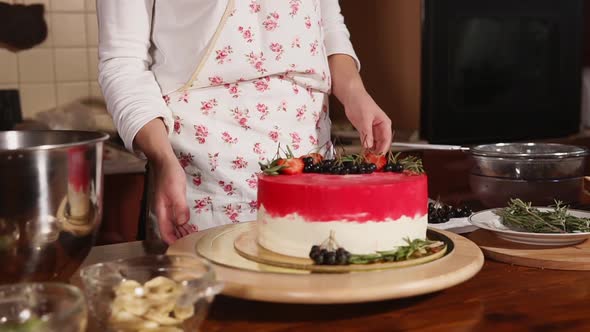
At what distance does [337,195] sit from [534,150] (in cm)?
62

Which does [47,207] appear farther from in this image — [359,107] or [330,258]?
[359,107]

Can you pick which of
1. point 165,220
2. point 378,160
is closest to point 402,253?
point 378,160

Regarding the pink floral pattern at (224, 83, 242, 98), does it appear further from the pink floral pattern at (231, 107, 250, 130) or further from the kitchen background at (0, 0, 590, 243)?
the kitchen background at (0, 0, 590, 243)

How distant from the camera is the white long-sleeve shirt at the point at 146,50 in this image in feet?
4.72

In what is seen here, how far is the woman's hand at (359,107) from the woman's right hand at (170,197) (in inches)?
15.5

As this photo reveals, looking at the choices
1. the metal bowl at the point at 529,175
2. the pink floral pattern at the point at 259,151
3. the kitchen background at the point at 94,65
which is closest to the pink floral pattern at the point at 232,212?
the pink floral pattern at the point at 259,151

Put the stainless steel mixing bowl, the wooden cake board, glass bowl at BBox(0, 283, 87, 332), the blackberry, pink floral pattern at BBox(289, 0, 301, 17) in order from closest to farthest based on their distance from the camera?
1. glass bowl at BBox(0, 283, 87, 332)
2. the stainless steel mixing bowl
3. the blackberry
4. the wooden cake board
5. pink floral pattern at BBox(289, 0, 301, 17)

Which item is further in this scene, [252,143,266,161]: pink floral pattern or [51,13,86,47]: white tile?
[51,13,86,47]: white tile

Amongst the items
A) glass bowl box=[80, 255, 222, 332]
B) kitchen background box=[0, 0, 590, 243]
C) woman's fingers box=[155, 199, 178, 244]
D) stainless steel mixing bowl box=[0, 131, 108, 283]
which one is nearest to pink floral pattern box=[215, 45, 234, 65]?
woman's fingers box=[155, 199, 178, 244]

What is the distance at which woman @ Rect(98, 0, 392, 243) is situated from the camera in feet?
5.11

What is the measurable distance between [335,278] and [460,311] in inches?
6.2

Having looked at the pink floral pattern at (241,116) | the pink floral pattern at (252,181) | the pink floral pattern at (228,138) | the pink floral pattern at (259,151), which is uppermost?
the pink floral pattern at (241,116)

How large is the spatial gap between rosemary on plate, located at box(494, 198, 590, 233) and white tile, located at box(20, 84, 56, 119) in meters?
2.28

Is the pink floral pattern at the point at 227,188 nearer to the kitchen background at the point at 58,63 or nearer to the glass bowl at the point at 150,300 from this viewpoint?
the glass bowl at the point at 150,300
